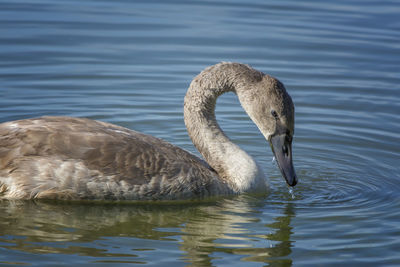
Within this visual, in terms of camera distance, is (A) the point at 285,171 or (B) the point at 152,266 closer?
(B) the point at 152,266

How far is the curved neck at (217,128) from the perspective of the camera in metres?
9.05

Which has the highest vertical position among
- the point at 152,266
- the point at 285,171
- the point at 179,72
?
the point at 179,72

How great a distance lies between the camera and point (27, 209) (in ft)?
27.4

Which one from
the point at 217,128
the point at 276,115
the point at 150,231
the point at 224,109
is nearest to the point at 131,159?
the point at 150,231

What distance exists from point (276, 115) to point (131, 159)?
164cm

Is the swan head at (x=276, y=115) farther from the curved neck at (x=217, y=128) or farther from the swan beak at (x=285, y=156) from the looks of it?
the curved neck at (x=217, y=128)

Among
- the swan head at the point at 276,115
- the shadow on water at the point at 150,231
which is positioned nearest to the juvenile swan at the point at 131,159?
the swan head at the point at 276,115

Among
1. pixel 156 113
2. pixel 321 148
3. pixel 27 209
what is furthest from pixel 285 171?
pixel 156 113

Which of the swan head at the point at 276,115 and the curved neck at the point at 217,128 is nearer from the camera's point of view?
the swan head at the point at 276,115

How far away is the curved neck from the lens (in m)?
9.05

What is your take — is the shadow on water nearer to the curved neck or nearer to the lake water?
the lake water

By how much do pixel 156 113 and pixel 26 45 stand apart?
383cm

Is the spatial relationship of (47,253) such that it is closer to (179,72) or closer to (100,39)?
(179,72)

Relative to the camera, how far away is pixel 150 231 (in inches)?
314
